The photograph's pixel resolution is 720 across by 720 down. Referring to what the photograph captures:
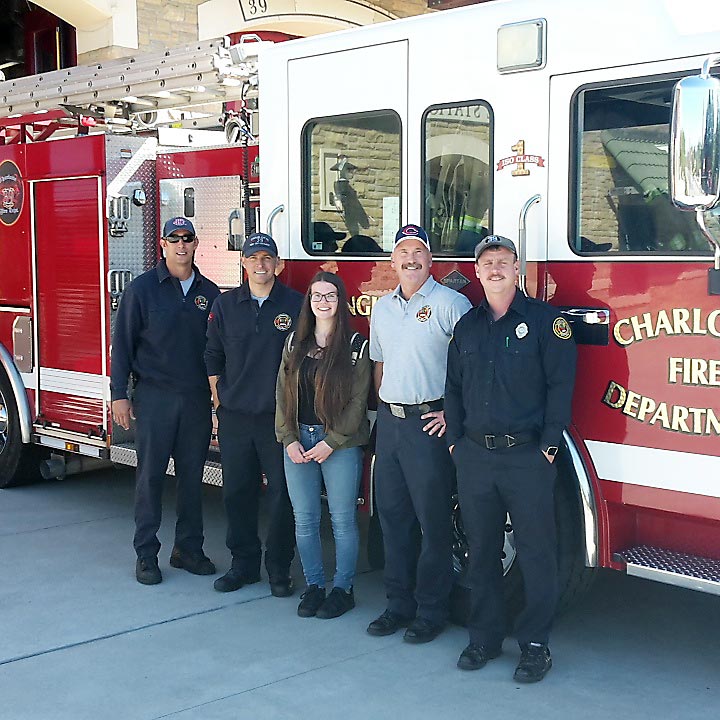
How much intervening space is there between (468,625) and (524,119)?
6.83 ft

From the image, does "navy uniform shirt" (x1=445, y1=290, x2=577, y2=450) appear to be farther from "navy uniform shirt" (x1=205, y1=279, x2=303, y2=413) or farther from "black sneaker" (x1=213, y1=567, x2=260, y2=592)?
"black sneaker" (x1=213, y1=567, x2=260, y2=592)

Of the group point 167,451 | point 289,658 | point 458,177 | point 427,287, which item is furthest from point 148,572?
point 458,177

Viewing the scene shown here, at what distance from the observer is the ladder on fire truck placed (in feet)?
19.9

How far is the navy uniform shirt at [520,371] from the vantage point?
4266mm

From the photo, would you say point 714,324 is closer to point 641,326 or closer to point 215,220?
point 641,326

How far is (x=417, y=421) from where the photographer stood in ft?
15.6

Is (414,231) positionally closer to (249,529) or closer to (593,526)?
(593,526)

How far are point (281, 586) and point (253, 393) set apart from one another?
0.97 metres

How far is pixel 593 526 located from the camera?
4441mm

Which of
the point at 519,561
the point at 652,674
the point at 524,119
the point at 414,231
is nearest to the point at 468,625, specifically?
the point at 519,561

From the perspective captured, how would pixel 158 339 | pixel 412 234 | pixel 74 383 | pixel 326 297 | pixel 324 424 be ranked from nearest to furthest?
pixel 412 234
pixel 326 297
pixel 324 424
pixel 158 339
pixel 74 383

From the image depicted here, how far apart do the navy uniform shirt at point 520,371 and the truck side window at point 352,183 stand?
0.88 meters

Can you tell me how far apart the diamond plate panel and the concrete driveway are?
72.3 inches

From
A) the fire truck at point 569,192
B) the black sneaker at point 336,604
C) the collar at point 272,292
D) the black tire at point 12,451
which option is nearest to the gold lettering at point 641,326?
the fire truck at point 569,192
